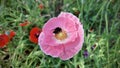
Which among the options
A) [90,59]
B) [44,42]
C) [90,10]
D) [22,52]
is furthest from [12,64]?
[90,10]

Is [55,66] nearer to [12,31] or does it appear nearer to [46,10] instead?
[12,31]

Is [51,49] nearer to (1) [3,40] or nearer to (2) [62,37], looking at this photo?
(2) [62,37]

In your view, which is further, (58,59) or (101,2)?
(101,2)

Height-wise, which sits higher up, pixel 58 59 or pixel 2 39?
pixel 2 39

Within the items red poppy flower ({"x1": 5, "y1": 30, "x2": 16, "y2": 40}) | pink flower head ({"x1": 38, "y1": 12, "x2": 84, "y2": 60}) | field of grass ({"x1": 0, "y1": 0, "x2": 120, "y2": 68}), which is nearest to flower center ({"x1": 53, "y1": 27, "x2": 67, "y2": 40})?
pink flower head ({"x1": 38, "y1": 12, "x2": 84, "y2": 60})

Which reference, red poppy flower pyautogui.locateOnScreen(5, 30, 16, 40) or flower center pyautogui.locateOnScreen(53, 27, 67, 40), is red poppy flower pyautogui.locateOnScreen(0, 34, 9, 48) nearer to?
red poppy flower pyautogui.locateOnScreen(5, 30, 16, 40)

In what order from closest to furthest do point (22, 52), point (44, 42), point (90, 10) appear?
point (44, 42) → point (22, 52) → point (90, 10)
